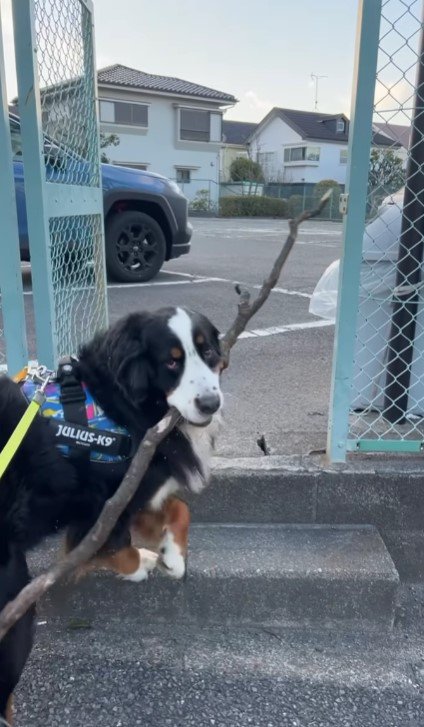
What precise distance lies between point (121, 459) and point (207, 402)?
0.37 meters

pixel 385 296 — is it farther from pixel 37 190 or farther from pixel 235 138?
pixel 235 138

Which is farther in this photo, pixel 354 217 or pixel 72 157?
Answer: pixel 72 157

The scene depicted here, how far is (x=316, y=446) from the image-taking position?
9.09ft

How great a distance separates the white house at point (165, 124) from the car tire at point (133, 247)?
3141cm

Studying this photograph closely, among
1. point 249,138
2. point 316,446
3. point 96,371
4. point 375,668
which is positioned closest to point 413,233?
point 316,446

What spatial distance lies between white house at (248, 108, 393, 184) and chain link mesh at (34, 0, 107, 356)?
45685 millimetres

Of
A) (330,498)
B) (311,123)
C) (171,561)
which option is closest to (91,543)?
(171,561)

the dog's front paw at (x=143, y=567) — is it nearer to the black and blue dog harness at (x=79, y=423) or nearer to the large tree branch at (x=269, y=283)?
the black and blue dog harness at (x=79, y=423)

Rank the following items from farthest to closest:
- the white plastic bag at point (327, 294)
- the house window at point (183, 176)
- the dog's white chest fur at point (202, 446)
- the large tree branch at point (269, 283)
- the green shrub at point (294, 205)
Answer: the house window at point (183, 176)
the green shrub at point (294, 205)
the white plastic bag at point (327, 294)
the dog's white chest fur at point (202, 446)
the large tree branch at point (269, 283)

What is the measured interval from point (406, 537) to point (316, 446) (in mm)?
535

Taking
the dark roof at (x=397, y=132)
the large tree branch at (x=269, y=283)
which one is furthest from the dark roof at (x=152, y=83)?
the large tree branch at (x=269, y=283)

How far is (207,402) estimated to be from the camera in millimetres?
1993

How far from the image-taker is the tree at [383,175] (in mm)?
2527

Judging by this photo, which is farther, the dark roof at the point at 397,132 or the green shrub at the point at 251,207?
the green shrub at the point at 251,207
